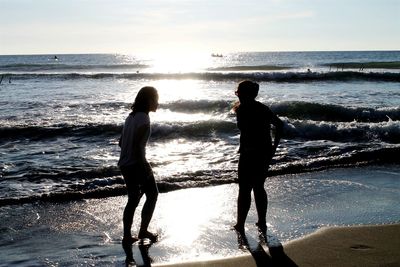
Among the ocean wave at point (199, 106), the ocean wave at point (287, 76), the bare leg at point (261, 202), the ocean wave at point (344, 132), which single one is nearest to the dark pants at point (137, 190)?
the bare leg at point (261, 202)

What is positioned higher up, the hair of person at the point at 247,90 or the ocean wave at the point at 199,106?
the hair of person at the point at 247,90

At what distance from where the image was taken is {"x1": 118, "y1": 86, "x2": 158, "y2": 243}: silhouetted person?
5.23 m

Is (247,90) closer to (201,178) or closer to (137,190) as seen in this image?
(137,190)

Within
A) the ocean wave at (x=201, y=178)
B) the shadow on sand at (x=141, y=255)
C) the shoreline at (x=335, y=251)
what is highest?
the shoreline at (x=335, y=251)

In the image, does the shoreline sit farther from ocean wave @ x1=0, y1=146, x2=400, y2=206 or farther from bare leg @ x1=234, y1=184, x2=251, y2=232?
ocean wave @ x1=0, y1=146, x2=400, y2=206

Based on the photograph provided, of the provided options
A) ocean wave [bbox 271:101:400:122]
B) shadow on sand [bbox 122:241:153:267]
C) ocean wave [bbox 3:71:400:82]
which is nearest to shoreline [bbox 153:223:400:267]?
shadow on sand [bbox 122:241:153:267]

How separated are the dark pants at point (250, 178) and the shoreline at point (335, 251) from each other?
65 cm

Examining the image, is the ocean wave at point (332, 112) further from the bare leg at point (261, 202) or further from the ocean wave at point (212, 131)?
the bare leg at point (261, 202)

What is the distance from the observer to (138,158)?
5312 millimetres

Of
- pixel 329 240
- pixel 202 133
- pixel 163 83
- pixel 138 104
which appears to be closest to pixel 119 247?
pixel 138 104

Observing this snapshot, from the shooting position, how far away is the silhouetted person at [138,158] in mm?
5234

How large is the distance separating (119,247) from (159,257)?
57 cm

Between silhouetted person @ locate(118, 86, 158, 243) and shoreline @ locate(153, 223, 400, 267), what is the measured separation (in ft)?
2.77

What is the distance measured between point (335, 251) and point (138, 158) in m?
2.21
